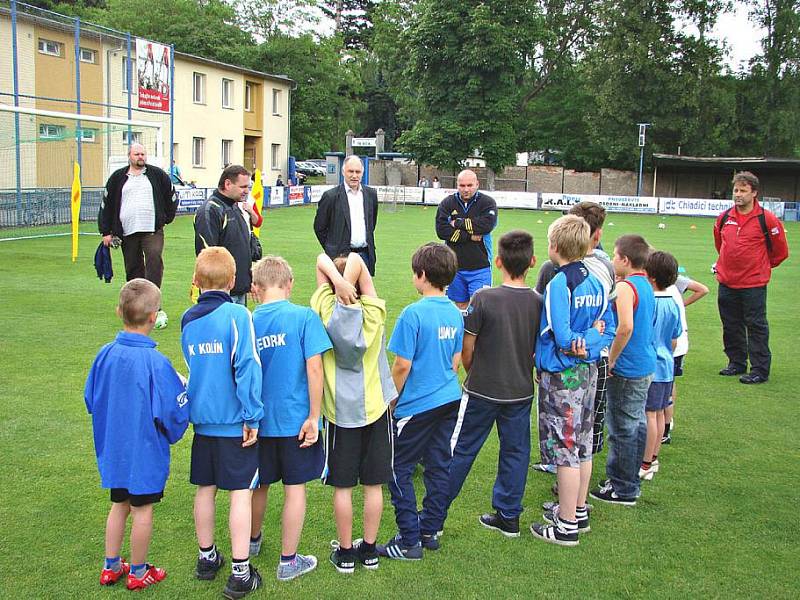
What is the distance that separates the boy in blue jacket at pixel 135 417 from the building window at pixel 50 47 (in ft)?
92.1

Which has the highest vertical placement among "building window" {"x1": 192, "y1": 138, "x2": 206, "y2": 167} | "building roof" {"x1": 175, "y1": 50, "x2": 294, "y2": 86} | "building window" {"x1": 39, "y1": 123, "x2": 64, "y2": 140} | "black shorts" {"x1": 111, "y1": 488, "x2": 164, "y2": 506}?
"building roof" {"x1": 175, "y1": 50, "x2": 294, "y2": 86}

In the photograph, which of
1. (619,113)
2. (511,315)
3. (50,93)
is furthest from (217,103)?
(511,315)

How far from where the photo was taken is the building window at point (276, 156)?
4270cm

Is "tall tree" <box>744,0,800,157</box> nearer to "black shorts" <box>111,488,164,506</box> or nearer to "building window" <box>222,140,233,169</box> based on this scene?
"building window" <box>222,140,233,169</box>

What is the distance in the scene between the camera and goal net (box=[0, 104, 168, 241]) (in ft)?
61.1

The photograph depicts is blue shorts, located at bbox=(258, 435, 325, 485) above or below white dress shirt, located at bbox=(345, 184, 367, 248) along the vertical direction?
below

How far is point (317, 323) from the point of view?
11.4 ft

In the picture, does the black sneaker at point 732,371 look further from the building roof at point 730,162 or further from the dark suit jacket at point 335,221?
the building roof at point 730,162

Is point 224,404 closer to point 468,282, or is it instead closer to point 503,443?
point 503,443

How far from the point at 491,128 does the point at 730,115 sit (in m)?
14.1

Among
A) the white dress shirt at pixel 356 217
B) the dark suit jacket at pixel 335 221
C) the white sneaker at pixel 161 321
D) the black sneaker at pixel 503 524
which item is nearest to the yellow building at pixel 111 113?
the white sneaker at pixel 161 321

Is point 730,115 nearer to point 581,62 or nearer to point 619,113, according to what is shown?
point 619,113

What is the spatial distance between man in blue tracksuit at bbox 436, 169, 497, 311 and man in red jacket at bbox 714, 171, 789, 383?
247 cm

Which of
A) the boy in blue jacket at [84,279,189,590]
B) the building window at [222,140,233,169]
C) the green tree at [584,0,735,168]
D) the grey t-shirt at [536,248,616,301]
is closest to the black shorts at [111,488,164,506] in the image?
the boy in blue jacket at [84,279,189,590]
